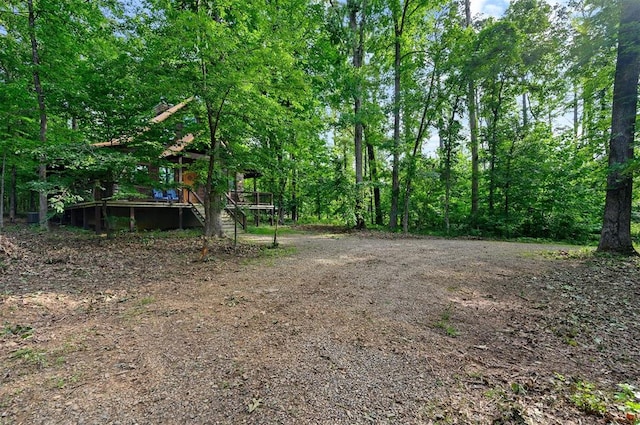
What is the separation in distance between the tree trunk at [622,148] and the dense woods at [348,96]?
4 cm

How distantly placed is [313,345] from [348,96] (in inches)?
505

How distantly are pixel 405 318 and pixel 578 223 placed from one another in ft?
39.1

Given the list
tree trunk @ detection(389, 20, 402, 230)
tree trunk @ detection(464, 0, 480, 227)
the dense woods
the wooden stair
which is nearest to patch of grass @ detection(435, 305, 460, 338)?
the dense woods

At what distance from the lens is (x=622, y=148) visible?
6.40 meters

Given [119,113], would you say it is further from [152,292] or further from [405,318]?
[405,318]

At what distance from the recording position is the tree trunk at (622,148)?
6.24 metres

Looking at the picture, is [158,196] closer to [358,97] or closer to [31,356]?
[358,97]

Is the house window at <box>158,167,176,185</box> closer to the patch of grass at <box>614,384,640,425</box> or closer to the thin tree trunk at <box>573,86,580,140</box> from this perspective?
the patch of grass at <box>614,384,640,425</box>

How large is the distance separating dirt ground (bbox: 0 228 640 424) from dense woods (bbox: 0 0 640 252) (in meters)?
2.77

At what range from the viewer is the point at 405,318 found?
3.28 meters

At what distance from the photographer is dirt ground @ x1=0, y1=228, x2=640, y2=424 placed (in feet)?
6.19

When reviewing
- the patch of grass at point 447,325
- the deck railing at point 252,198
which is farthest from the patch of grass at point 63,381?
the deck railing at point 252,198

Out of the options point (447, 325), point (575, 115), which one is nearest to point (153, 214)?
point (447, 325)

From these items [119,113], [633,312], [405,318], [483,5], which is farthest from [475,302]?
[483,5]
